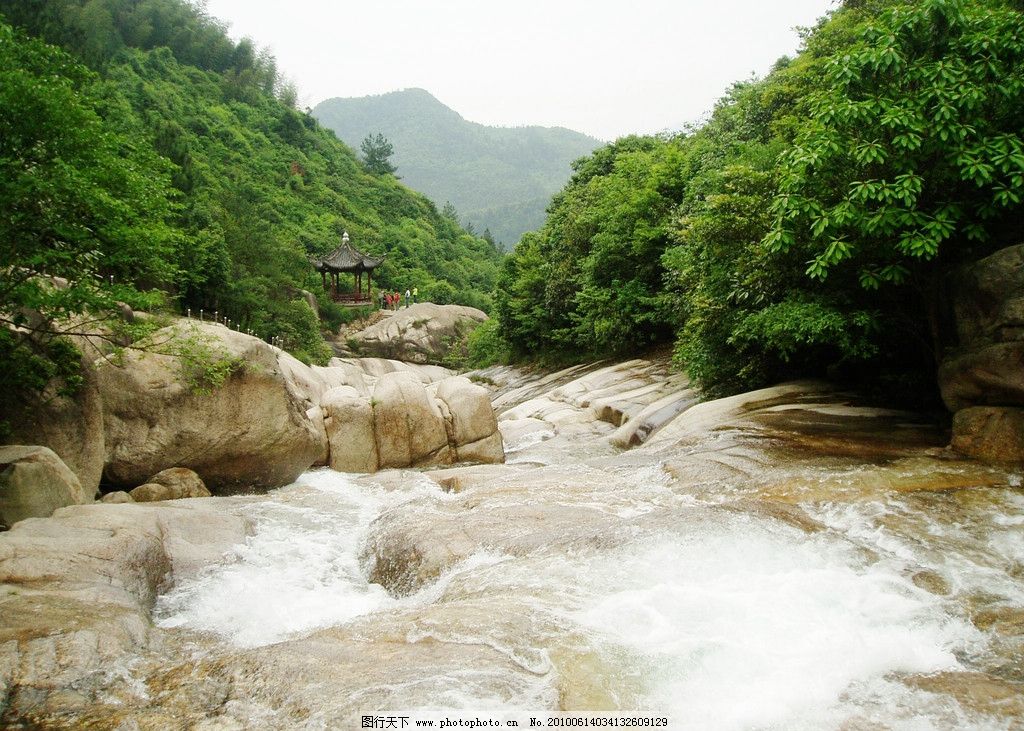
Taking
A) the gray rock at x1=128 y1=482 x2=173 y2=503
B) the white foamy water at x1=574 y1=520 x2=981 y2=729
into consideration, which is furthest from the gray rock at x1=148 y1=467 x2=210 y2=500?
the white foamy water at x1=574 y1=520 x2=981 y2=729

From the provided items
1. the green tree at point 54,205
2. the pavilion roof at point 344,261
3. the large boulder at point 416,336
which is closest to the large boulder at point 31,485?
the green tree at point 54,205

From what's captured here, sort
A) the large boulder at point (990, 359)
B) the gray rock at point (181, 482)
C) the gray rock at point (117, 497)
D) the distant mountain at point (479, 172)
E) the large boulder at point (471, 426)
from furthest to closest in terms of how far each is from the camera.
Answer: the distant mountain at point (479, 172) < the large boulder at point (471, 426) < the gray rock at point (181, 482) < the gray rock at point (117, 497) < the large boulder at point (990, 359)

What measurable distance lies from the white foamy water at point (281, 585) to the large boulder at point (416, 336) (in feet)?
101

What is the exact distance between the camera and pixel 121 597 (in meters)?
5.31

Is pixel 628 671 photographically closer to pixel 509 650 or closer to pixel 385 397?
pixel 509 650

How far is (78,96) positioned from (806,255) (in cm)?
1082

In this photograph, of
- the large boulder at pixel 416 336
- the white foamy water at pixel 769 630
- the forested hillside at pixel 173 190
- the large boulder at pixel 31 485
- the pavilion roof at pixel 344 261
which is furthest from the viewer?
the pavilion roof at pixel 344 261

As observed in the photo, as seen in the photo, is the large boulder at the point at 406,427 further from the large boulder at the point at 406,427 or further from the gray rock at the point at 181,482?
the gray rock at the point at 181,482

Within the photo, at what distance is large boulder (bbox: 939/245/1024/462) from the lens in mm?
7883

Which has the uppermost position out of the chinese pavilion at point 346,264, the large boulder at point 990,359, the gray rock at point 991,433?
the chinese pavilion at point 346,264

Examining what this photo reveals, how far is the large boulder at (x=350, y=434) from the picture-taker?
1407 cm

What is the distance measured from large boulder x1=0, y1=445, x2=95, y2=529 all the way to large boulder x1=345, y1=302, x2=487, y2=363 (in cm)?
3256

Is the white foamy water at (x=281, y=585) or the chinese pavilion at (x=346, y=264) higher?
the chinese pavilion at (x=346, y=264)

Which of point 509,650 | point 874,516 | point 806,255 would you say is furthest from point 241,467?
point 806,255
